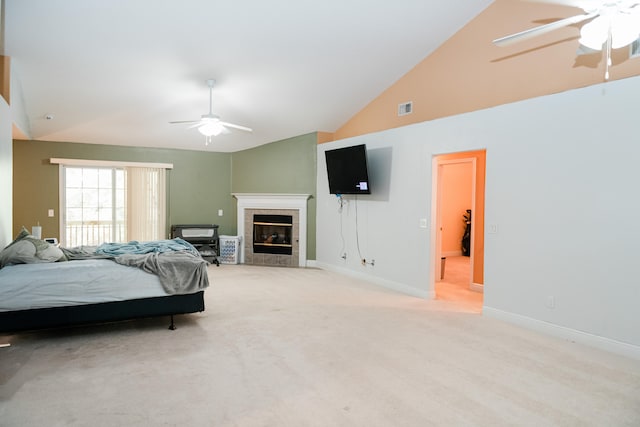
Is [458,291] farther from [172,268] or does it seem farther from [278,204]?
[172,268]

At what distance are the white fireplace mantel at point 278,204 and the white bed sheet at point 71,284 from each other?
397 centimetres

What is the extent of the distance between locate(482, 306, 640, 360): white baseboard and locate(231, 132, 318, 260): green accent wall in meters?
3.94

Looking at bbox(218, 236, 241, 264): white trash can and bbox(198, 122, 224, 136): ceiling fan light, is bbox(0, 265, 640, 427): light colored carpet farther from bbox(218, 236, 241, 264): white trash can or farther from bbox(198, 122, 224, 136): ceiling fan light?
bbox(218, 236, 241, 264): white trash can

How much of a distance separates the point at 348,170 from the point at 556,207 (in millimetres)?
3091

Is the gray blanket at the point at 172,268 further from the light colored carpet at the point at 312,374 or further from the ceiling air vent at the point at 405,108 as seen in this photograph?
the ceiling air vent at the point at 405,108

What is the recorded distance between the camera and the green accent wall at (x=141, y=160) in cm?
702

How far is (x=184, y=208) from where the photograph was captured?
841cm

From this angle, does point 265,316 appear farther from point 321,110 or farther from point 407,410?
point 321,110

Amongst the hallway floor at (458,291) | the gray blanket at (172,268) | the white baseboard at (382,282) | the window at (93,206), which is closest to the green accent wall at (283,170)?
the white baseboard at (382,282)

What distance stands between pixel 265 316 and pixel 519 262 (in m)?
2.78

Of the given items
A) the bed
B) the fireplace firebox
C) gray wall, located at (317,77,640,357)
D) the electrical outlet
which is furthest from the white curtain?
the electrical outlet

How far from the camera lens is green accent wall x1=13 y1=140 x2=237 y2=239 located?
7.02 metres

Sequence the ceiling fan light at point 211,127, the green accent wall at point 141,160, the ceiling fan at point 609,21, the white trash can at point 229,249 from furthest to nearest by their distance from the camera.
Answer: the white trash can at point 229,249 → the green accent wall at point 141,160 → the ceiling fan light at point 211,127 → the ceiling fan at point 609,21

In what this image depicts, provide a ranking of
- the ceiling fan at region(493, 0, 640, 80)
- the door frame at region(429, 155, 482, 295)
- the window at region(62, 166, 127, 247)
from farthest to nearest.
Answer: the window at region(62, 166, 127, 247) < the door frame at region(429, 155, 482, 295) < the ceiling fan at region(493, 0, 640, 80)
